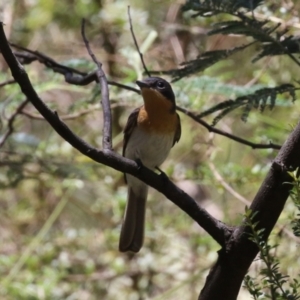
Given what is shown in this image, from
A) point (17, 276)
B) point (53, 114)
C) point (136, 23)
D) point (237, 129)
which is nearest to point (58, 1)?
point (136, 23)

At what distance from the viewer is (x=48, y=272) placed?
12.5ft

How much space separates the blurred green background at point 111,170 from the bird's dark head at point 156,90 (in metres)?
0.11

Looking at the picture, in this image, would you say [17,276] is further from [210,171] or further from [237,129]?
[237,129]

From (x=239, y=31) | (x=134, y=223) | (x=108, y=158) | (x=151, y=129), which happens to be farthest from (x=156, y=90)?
(x=108, y=158)

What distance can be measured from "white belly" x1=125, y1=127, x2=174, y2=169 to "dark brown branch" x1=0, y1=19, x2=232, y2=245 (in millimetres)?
1172

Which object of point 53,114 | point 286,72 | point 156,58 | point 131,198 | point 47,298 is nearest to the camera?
point 53,114

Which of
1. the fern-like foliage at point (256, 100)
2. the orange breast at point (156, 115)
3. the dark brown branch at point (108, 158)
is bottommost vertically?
the dark brown branch at point (108, 158)

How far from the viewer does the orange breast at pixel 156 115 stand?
2.83 meters

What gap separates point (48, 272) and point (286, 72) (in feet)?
6.55

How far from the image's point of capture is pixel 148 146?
9.39ft

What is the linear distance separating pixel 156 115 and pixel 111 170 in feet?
5.27

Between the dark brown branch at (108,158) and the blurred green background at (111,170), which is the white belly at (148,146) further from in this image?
the dark brown branch at (108,158)

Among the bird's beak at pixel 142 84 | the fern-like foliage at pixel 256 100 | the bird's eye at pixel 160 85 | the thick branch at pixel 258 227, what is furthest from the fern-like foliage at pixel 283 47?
the bird's eye at pixel 160 85

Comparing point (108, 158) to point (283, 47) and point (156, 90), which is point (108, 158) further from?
point (156, 90)
